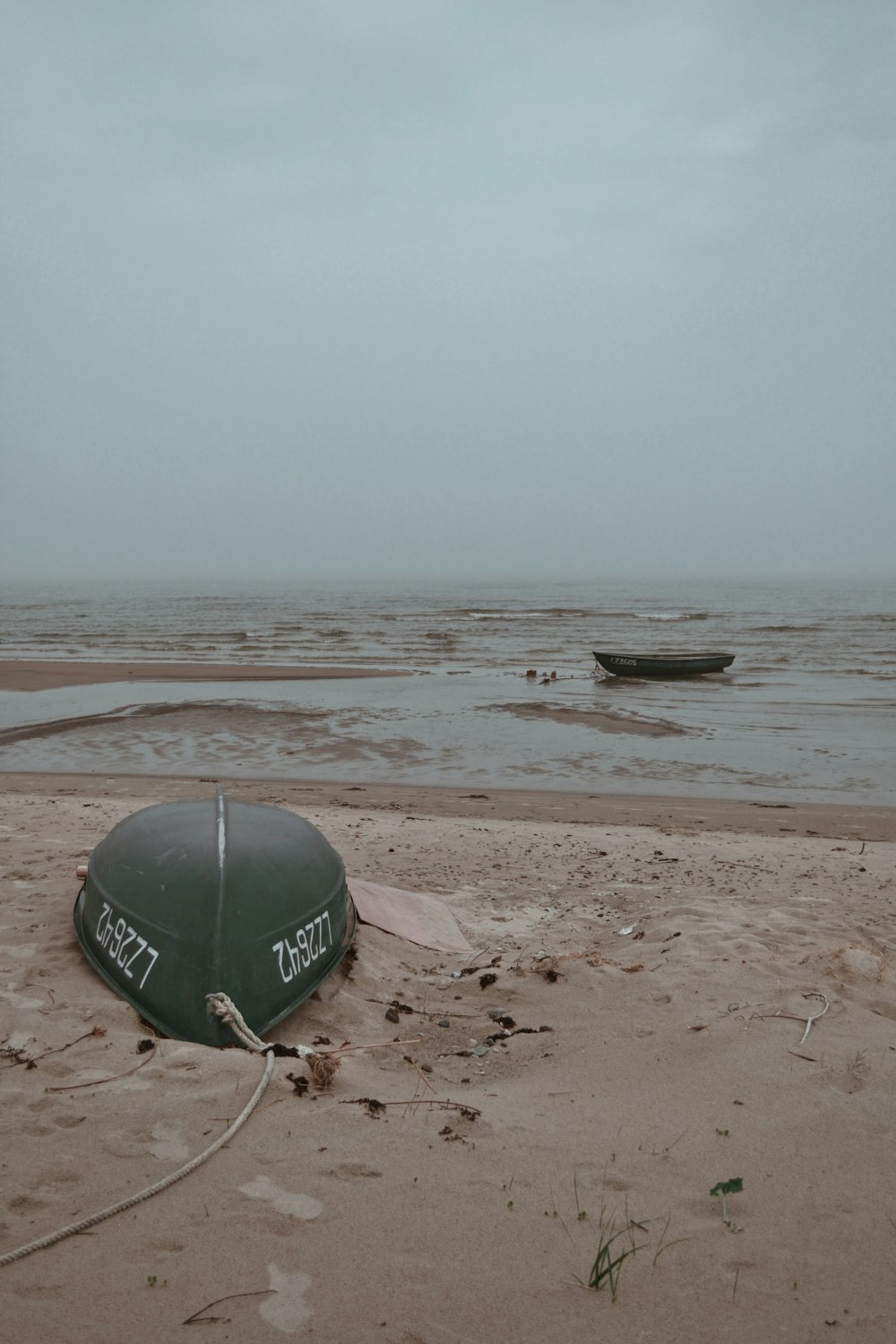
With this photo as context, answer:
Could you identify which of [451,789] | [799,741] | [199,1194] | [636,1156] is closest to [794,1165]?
[636,1156]

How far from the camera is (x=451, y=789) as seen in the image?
37.7ft

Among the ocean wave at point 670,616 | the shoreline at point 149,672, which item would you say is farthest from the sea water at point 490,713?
the ocean wave at point 670,616

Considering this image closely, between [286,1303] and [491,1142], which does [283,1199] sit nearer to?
[286,1303]

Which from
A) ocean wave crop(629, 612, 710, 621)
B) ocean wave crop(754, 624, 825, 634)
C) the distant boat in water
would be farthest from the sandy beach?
ocean wave crop(629, 612, 710, 621)

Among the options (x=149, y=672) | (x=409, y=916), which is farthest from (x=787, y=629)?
(x=409, y=916)

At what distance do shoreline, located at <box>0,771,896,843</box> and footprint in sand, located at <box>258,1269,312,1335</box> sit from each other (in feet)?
24.1

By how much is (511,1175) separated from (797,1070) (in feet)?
5.00

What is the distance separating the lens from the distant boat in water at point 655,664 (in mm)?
23406

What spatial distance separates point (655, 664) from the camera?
23.4 meters

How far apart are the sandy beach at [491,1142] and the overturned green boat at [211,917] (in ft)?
0.53

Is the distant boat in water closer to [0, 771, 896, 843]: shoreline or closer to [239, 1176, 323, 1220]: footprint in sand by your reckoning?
[0, 771, 896, 843]: shoreline

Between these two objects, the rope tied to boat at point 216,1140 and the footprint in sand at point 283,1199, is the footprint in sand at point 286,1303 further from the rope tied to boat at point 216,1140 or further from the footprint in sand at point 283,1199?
the rope tied to boat at point 216,1140

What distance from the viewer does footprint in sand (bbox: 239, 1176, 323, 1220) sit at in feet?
9.18

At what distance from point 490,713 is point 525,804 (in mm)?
6882
